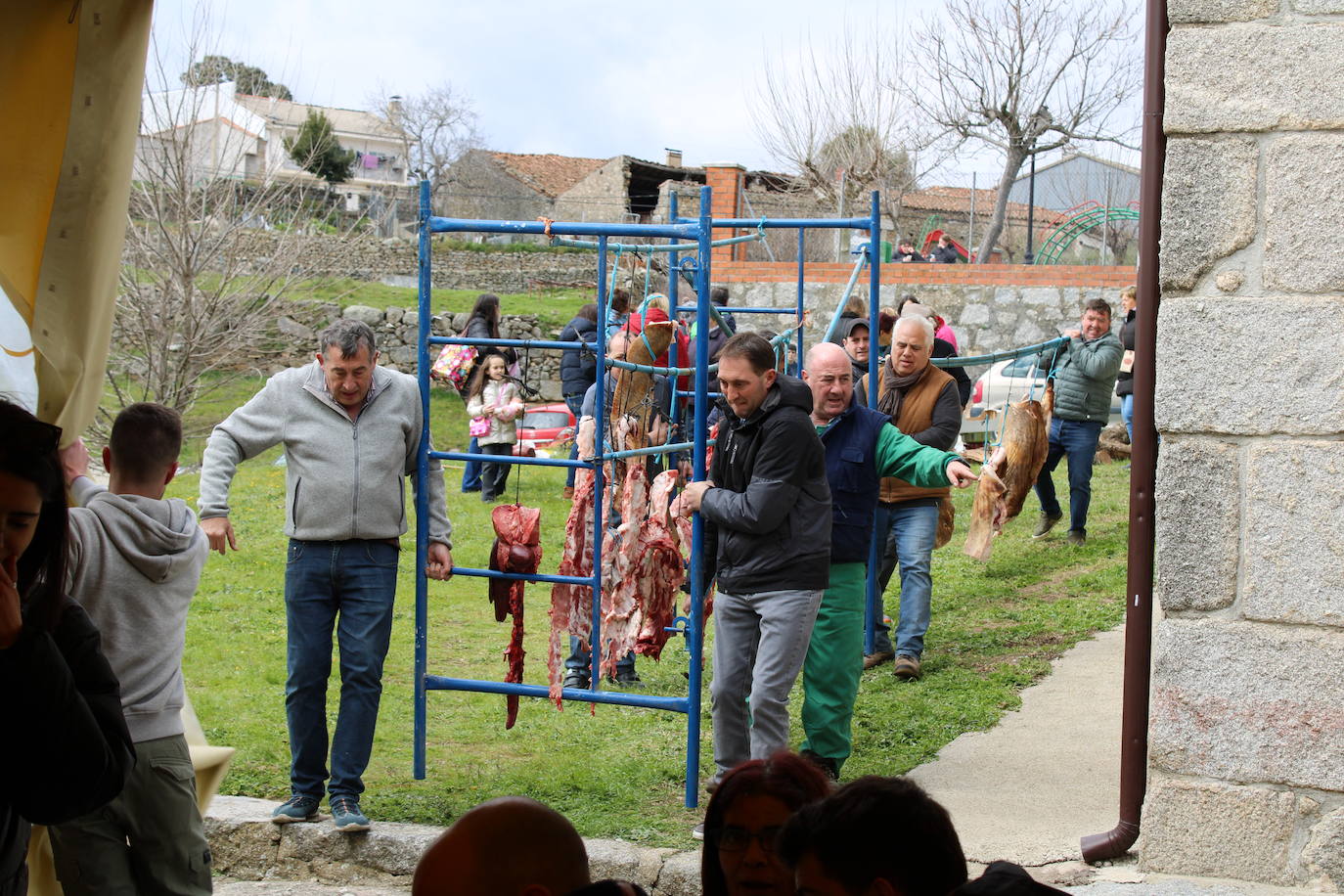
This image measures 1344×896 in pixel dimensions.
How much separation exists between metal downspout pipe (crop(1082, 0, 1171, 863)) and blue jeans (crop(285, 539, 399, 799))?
252cm

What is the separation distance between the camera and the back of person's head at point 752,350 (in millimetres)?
4879

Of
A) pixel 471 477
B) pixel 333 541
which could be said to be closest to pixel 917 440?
pixel 333 541

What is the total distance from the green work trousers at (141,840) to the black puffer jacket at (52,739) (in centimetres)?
110

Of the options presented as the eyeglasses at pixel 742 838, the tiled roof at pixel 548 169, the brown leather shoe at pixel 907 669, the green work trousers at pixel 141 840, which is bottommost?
the brown leather shoe at pixel 907 669

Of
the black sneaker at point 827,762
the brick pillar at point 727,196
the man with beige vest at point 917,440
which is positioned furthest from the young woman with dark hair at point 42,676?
the brick pillar at point 727,196

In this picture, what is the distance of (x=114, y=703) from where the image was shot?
8.08 feet

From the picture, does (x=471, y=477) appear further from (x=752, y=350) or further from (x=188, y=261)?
(x=752, y=350)

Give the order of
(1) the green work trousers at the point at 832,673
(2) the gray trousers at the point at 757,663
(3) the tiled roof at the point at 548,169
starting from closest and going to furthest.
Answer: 1. (2) the gray trousers at the point at 757,663
2. (1) the green work trousers at the point at 832,673
3. (3) the tiled roof at the point at 548,169

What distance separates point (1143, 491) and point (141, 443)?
9.74ft

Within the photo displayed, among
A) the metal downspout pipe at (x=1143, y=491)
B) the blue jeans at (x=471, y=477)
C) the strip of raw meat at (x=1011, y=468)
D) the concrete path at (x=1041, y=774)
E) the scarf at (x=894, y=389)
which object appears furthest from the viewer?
the blue jeans at (x=471, y=477)

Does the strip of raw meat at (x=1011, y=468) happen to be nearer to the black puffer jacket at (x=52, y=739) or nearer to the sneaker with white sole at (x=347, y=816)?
the sneaker with white sole at (x=347, y=816)

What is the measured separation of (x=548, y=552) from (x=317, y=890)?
18.7ft

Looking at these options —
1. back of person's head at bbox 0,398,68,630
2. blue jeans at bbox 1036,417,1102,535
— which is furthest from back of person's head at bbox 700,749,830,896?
blue jeans at bbox 1036,417,1102,535

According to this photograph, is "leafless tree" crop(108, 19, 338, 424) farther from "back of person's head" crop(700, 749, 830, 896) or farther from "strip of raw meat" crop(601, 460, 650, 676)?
"back of person's head" crop(700, 749, 830, 896)
